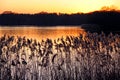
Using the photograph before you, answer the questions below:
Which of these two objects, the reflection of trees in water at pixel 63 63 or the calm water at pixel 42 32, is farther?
the calm water at pixel 42 32

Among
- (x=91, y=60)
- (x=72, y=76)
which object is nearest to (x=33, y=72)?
(x=72, y=76)

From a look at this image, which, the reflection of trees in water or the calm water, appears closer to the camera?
the reflection of trees in water

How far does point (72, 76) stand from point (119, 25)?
26399 millimetres

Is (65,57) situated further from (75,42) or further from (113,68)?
(113,68)

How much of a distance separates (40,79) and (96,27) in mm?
29976

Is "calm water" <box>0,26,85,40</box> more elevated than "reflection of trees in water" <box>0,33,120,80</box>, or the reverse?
"reflection of trees in water" <box>0,33,120,80</box>

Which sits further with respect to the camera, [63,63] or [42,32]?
[42,32]

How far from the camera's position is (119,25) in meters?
34.5

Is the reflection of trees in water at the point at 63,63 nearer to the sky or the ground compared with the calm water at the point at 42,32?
nearer to the sky

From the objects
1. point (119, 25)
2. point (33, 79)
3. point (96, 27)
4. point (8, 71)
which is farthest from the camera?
point (96, 27)

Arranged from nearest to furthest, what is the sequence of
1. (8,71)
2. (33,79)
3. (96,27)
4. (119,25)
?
(8,71) < (33,79) < (119,25) < (96,27)

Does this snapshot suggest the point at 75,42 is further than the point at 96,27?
No

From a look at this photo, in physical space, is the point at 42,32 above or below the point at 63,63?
below

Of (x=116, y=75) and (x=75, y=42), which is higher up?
(x=75, y=42)
